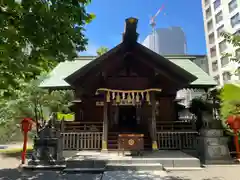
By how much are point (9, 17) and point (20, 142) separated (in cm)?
2017

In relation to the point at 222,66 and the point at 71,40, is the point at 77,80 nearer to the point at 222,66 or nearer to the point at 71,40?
the point at 71,40

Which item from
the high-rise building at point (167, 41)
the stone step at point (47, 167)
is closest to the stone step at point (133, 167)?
the stone step at point (47, 167)

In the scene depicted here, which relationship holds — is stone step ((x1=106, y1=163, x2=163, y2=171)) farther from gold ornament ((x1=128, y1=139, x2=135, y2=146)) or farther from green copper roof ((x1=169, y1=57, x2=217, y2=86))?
green copper roof ((x1=169, y1=57, x2=217, y2=86))

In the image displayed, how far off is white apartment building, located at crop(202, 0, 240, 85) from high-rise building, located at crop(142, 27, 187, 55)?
24.4m

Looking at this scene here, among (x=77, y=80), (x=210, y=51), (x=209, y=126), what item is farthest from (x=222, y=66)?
(x=77, y=80)

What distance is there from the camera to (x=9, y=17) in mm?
4359

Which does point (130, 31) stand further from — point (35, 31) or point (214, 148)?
point (214, 148)

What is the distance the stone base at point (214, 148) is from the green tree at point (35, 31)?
733 cm

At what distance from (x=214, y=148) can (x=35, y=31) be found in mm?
8691

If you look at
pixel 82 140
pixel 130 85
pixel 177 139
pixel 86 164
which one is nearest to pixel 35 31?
pixel 86 164

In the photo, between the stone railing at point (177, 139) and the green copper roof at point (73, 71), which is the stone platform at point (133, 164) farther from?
the green copper roof at point (73, 71)

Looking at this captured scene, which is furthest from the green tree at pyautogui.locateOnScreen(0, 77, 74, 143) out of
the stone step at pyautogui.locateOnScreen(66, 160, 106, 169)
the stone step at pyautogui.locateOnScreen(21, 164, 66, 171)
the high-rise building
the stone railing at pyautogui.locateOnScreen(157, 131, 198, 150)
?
the high-rise building

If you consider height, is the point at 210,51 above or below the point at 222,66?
above

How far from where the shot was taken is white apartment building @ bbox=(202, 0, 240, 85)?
105 feet
